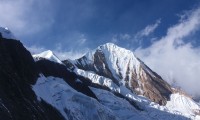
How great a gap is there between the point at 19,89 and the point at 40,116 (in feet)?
39.0

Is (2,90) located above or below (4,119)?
above

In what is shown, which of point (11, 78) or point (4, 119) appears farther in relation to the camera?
point (11, 78)

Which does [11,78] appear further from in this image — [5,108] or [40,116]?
[5,108]

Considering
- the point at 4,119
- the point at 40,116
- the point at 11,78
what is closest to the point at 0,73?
the point at 11,78

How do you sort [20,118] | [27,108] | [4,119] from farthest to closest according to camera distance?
[27,108] < [20,118] < [4,119]

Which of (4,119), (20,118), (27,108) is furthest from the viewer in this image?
(27,108)

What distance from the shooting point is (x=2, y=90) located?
183000 millimetres

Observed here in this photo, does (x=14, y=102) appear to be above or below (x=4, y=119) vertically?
above

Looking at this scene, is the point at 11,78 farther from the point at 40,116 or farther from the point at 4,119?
the point at 4,119

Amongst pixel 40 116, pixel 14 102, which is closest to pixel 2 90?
pixel 14 102

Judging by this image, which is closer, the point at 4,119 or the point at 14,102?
the point at 4,119

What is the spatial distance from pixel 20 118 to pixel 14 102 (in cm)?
956

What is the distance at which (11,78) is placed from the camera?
199 meters

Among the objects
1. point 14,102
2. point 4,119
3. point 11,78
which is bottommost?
point 4,119
